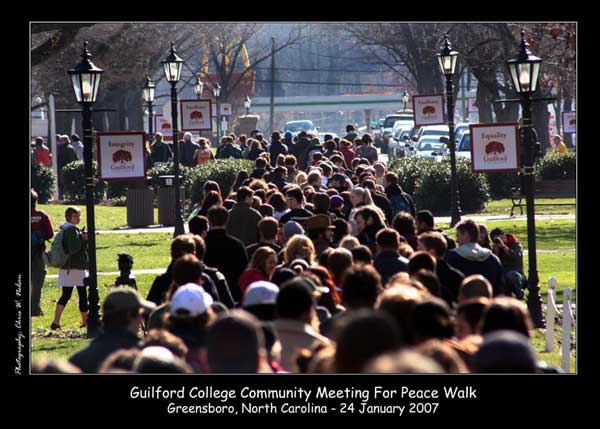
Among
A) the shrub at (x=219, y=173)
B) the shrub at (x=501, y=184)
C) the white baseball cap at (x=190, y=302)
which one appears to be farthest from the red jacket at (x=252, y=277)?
the shrub at (x=501, y=184)

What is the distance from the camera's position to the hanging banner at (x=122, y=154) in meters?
18.5

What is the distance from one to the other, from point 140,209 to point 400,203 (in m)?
12.3

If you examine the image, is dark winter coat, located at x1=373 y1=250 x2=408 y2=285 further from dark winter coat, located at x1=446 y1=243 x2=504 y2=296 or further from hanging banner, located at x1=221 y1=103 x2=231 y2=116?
hanging banner, located at x1=221 y1=103 x2=231 y2=116

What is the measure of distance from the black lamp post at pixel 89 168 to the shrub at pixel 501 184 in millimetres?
21116

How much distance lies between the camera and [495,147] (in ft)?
63.5

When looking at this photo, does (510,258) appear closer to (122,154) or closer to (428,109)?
(122,154)

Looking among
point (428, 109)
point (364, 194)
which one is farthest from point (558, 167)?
point (364, 194)

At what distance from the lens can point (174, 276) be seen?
945 cm

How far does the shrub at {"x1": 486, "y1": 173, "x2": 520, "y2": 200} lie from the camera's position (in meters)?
35.3

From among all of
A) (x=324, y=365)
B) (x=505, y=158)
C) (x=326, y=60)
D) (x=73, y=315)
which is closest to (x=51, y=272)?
(x=73, y=315)

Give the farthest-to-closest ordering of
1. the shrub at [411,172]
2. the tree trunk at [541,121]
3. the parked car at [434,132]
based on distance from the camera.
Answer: the parked car at [434,132], the tree trunk at [541,121], the shrub at [411,172]

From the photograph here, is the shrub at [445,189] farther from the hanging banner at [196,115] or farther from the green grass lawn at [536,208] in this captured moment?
the hanging banner at [196,115]

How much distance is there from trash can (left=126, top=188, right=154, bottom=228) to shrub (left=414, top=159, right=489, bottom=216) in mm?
5958

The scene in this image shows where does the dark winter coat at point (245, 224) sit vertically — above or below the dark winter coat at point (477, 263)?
above
